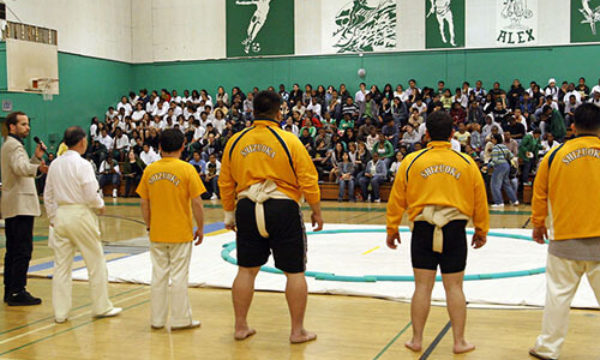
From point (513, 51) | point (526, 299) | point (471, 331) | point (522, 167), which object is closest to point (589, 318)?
point (526, 299)

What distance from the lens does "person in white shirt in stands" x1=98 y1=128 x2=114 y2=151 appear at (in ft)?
75.9

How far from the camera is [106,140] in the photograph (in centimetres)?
2320

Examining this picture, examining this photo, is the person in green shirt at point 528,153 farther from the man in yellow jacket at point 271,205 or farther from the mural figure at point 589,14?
the man in yellow jacket at point 271,205

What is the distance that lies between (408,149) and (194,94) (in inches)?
384

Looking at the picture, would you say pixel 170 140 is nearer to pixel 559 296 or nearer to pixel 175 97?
pixel 559 296

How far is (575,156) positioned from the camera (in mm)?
4414

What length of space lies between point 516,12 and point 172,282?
20.9 metres

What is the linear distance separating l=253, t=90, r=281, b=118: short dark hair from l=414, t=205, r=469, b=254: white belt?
4.55 feet

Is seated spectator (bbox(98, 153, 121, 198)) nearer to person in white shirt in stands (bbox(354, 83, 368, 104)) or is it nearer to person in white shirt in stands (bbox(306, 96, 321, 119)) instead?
person in white shirt in stands (bbox(306, 96, 321, 119))

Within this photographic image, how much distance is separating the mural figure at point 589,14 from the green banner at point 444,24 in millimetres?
3989

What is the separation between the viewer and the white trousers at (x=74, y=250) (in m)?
5.73

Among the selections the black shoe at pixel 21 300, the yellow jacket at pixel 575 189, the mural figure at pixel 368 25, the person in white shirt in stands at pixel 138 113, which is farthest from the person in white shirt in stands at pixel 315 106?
the yellow jacket at pixel 575 189

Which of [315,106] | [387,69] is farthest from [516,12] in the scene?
[315,106]

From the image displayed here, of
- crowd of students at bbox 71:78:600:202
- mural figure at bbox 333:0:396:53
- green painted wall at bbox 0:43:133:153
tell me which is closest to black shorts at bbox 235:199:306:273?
crowd of students at bbox 71:78:600:202
